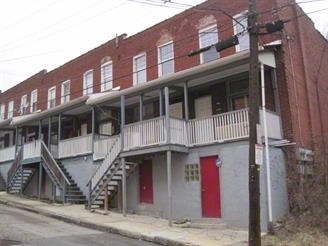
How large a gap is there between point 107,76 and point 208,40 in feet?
27.1

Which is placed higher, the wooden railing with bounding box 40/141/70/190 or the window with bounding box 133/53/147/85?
the window with bounding box 133/53/147/85

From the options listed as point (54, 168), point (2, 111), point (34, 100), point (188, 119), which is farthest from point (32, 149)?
point (2, 111)

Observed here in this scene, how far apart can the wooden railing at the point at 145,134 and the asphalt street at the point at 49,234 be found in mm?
4466

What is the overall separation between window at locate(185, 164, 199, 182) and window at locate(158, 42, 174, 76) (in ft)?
23.1

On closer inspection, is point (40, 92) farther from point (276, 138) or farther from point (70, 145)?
point (276, 138)

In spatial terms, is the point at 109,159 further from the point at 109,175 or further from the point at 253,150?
the point at 253,150

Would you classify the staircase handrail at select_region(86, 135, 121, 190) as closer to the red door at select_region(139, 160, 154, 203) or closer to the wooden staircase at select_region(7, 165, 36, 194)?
the red door at select_region(139, 160, 154, 203)

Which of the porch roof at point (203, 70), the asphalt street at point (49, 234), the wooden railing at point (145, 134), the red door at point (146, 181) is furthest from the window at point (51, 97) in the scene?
the asphalt street at point (49, 234)

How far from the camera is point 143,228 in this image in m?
17.3

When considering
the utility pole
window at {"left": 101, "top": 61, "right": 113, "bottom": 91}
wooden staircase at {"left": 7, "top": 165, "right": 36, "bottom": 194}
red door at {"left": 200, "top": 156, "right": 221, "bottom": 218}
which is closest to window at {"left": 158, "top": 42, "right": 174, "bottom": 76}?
window at {"left": 101, "top": 61, "right": 113, "bottom": 91}

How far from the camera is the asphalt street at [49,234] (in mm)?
14384

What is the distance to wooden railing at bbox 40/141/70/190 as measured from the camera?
82.9 ft

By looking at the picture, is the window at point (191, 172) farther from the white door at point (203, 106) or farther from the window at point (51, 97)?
the window at point (51, 97)

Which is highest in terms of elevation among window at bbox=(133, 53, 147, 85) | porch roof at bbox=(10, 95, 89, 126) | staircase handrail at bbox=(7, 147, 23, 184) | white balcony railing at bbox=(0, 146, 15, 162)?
window at bbox=(133, 53, 147, 85)
